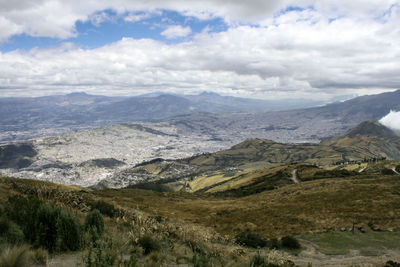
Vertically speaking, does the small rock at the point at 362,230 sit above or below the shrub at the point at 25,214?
below

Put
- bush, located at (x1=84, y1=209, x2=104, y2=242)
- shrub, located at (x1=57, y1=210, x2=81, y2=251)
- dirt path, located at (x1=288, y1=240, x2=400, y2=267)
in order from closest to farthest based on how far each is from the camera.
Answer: shrub, located at (x1=57, y1=210, x2=81, y2=251)
bush, located at (x1=84, y1=209, x2=104, y2=242)
dirt path, located at (x1=288, y1=240, x2=400, y2=267)

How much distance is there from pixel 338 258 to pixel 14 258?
57.5ft

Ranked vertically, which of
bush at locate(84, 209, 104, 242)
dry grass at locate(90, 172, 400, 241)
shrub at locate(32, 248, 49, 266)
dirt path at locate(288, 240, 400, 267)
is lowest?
dry grass at locate(90, 172, 400, 241)

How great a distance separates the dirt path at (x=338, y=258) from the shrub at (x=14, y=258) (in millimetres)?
13406

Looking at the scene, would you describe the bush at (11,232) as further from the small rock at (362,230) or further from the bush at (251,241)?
the small rock at (362,230)

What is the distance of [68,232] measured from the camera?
350 inches

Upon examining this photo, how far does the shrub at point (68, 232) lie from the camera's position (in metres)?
8.66

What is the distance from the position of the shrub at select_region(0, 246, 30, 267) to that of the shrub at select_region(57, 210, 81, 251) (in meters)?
2.01

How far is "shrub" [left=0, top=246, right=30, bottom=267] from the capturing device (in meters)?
6.02

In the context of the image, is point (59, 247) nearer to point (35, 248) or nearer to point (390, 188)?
point (35, 248)

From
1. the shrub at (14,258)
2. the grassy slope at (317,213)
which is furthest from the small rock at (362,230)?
the shrub at (14,258)

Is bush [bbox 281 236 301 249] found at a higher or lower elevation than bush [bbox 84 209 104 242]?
lower

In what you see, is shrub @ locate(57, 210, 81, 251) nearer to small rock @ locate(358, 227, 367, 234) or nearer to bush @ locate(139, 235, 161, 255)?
bush @ locate(139, 235, 161, 255)

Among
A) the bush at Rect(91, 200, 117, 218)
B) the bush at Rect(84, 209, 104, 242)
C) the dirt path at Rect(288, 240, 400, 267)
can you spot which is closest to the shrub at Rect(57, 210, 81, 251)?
the bush at Rect(84, 209, 104, 242)
